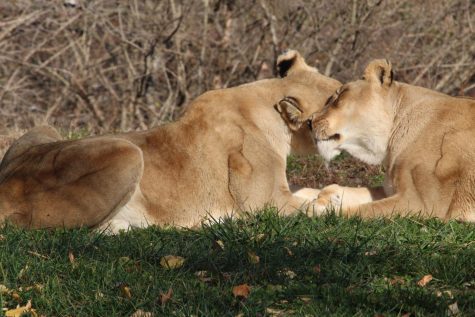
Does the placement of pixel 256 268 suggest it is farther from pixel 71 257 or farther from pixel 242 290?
pixel 71 257

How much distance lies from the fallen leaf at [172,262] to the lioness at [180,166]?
3.04 ft

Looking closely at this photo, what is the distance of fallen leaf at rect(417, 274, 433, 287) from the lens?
527 centimetres

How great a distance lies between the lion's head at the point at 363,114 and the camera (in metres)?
7.52

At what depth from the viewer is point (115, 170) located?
22.2 feet

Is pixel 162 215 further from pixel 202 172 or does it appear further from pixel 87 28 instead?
pixel 87 28

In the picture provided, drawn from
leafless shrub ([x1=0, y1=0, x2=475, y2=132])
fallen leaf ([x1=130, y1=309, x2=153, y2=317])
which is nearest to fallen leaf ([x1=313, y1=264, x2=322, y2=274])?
fallen leaf ([x1=130, y1=309, x2=153, y2=317])

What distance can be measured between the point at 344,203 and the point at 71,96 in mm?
9005

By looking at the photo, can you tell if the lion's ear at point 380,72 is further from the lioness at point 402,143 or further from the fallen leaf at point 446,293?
the fallen leaf at point 446,293

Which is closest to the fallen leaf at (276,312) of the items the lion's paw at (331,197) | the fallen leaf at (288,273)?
the fallen leaf at (288,273)

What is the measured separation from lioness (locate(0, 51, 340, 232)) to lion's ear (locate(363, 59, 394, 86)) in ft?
1.05

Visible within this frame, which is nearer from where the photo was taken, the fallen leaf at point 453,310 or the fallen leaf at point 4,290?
the fallen leaf at point 453,310

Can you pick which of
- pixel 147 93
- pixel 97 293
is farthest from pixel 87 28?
pixel 97 293

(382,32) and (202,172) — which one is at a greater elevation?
(202,172)

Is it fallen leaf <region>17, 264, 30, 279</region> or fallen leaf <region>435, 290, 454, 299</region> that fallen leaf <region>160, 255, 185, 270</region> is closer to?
fallen leaf <region>17, 264, 30, 279</region>
